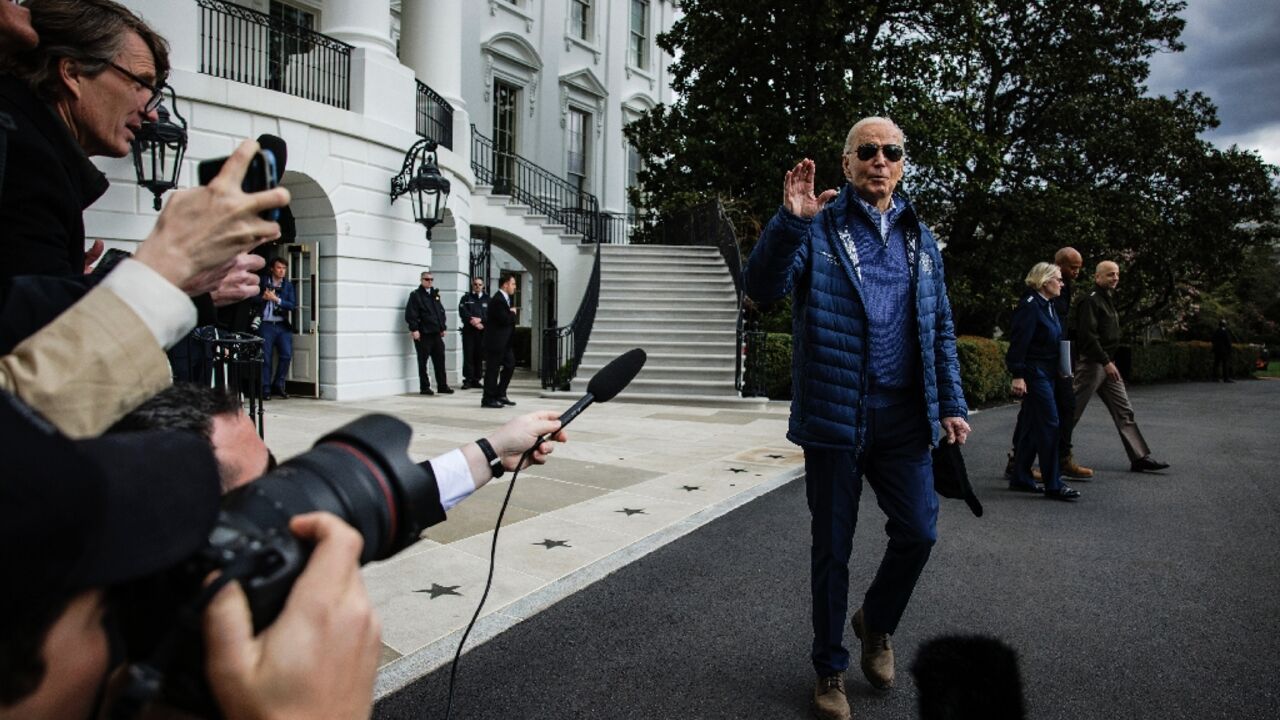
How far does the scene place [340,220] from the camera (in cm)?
1270

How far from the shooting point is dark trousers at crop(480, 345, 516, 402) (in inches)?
474

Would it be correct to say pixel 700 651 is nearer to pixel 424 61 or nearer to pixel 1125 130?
pixel 424 61

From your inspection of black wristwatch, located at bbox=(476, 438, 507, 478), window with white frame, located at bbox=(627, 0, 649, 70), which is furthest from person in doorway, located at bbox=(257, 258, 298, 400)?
window with white frame, located at bbox=(627, 0, 649, 70)

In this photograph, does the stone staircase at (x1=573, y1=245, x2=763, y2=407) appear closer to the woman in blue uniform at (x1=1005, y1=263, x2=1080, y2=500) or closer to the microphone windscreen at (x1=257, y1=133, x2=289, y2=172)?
the woman in blue uniform at (x1=1005, y1=263, x2=1080, y2=500)

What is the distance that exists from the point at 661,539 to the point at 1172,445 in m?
8.69

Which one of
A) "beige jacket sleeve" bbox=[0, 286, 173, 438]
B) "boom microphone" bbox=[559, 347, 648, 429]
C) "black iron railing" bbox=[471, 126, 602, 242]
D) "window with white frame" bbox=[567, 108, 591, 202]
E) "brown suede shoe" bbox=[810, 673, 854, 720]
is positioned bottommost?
"brown suede shoe" bbox=[810, 673, 854, 720]

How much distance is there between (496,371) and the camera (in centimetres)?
1202

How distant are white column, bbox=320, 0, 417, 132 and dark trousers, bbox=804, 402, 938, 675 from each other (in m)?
11.9

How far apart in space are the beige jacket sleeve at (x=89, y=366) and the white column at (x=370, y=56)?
13.1 meters

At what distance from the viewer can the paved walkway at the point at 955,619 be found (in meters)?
3.06

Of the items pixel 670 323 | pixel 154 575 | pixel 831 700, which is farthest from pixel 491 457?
pixel 670 323

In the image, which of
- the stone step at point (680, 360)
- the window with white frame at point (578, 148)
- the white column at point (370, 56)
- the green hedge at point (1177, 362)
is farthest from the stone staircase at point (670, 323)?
the green hedge at point (1177, 362)

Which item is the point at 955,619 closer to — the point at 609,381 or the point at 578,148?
the point at 609,381

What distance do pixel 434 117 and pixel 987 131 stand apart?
15353 millimetres
